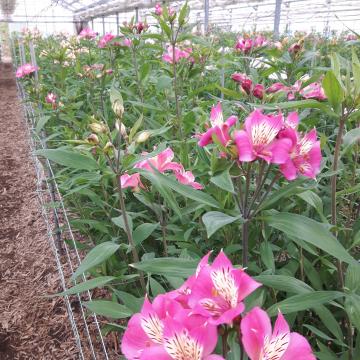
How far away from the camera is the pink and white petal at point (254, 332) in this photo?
54 cm

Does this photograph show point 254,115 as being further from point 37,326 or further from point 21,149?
point 21,149

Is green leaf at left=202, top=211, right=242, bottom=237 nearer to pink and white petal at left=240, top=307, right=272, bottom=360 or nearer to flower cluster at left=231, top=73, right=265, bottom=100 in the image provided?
pink and white petal at left=240, top=307, right=272, bottom=360

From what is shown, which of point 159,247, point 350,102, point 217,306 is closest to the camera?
point 217,306

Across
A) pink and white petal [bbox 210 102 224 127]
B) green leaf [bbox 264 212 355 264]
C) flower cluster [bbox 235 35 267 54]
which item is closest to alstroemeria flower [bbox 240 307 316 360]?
green leaf [bbox 264 212 355 264]

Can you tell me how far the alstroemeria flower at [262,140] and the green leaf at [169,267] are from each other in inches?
9.4

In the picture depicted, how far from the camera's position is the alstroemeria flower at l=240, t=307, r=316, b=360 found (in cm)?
54

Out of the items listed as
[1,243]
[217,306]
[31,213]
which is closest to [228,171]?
[217,306]

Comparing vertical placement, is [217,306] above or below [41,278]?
above

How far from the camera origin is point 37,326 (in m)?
2.28

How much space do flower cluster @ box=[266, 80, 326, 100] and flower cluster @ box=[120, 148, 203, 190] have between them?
47cm

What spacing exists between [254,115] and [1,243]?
2.87 m

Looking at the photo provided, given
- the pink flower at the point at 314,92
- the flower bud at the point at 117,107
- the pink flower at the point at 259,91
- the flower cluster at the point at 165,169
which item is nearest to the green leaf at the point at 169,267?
the flower cluster at the point at 165,169

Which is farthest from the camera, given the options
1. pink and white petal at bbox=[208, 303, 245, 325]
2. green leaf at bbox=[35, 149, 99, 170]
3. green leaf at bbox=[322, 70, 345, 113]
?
green leaf at bbox=[35, 149, 99, 170]

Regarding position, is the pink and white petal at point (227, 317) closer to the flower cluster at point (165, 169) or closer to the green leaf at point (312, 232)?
the green leaf at point (312, 232)
